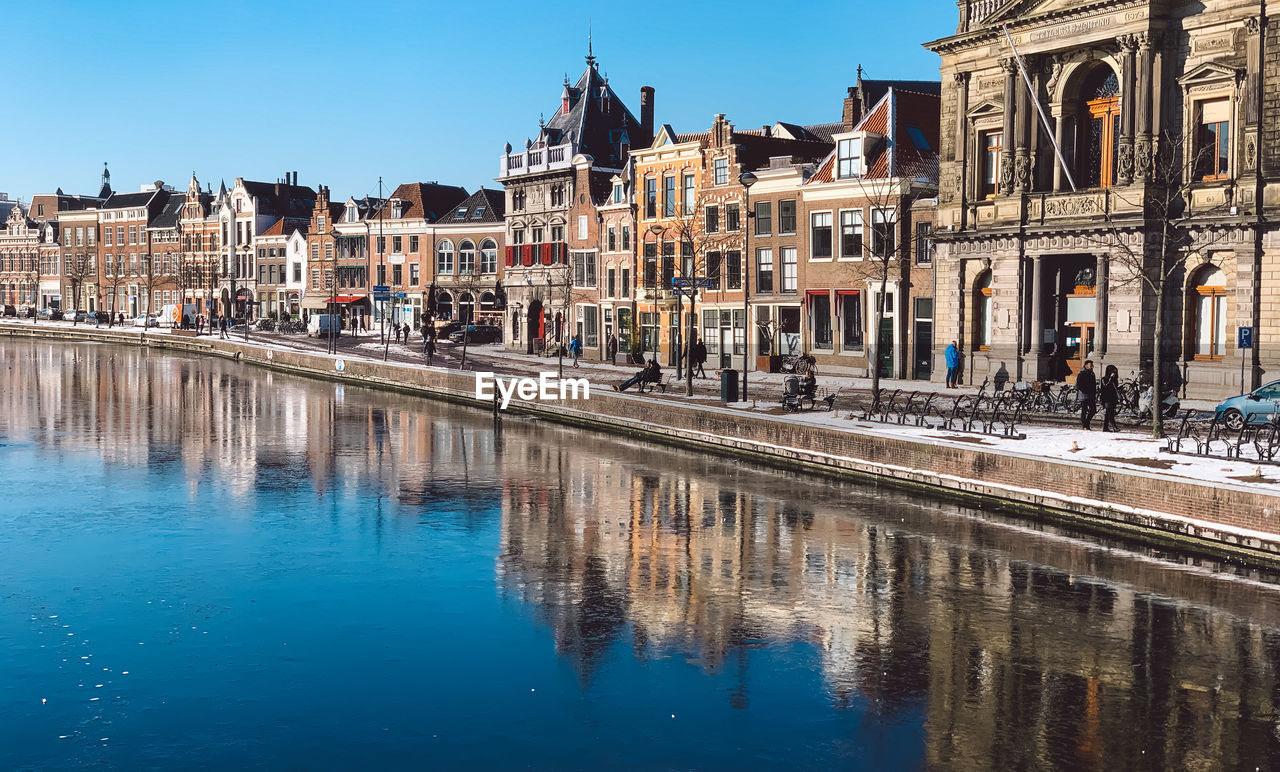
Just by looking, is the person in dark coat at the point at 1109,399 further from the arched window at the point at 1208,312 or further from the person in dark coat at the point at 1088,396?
the arched window at the point at 1208,312

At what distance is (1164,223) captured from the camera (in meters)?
40.8

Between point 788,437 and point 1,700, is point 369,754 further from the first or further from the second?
point 788,437

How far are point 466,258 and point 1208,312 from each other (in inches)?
2621

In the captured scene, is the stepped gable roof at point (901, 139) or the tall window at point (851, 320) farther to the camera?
the tall window at point (851, 320)

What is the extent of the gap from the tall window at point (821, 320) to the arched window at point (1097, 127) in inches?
530

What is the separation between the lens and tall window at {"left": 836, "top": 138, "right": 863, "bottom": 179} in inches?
2154

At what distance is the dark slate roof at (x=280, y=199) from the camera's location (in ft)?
407

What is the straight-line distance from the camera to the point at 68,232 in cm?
15225

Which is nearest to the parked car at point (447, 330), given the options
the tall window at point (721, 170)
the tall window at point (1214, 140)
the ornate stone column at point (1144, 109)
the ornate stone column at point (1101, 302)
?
the tall window at point (721, 170)

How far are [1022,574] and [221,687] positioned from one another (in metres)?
12.9

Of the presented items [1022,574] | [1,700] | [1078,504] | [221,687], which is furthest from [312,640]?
[1078,504]

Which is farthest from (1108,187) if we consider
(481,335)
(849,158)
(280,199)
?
(280,199)

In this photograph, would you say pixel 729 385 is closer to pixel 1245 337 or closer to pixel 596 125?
pixel 1245 337

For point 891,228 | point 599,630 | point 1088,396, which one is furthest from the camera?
point 891,228
